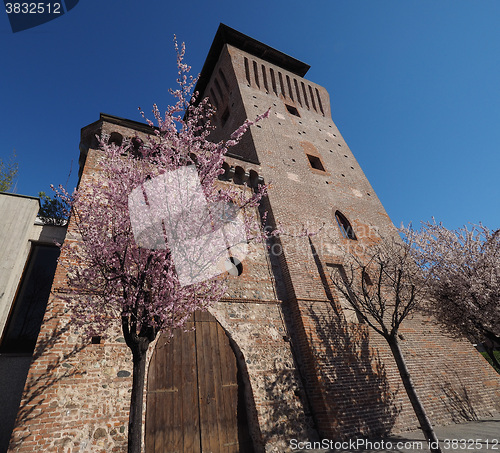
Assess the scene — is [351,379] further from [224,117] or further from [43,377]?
[224,117]

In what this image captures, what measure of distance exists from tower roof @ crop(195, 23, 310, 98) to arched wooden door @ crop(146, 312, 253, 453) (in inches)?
667

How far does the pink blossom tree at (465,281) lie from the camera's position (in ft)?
27.7

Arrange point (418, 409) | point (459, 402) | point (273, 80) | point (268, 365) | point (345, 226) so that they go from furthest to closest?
point (273, 80)
point (345, 226)
point (459, 402)
point (268, 365)
point (418, 409)

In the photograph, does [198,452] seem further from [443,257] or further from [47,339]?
[443,257]

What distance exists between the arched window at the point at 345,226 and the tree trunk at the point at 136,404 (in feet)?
29.4

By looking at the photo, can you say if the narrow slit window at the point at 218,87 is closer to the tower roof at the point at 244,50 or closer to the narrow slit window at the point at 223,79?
the narrow slit window at the point at 223,79

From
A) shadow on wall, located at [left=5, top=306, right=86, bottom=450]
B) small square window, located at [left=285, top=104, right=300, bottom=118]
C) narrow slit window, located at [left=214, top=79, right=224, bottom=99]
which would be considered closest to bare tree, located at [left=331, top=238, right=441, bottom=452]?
shadow on wall, located at [left=5, top=306, right=86, bottom=450]

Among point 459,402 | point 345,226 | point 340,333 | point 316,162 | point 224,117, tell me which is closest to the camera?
point 340,333

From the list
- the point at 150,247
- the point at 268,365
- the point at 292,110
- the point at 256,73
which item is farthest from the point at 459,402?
the point at 256,73

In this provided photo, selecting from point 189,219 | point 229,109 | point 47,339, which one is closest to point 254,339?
point 189,219

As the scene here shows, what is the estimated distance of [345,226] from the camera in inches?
456

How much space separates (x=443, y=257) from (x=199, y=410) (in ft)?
30.2

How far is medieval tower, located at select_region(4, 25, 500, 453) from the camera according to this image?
5.04 metres

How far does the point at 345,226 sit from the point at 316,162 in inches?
156
